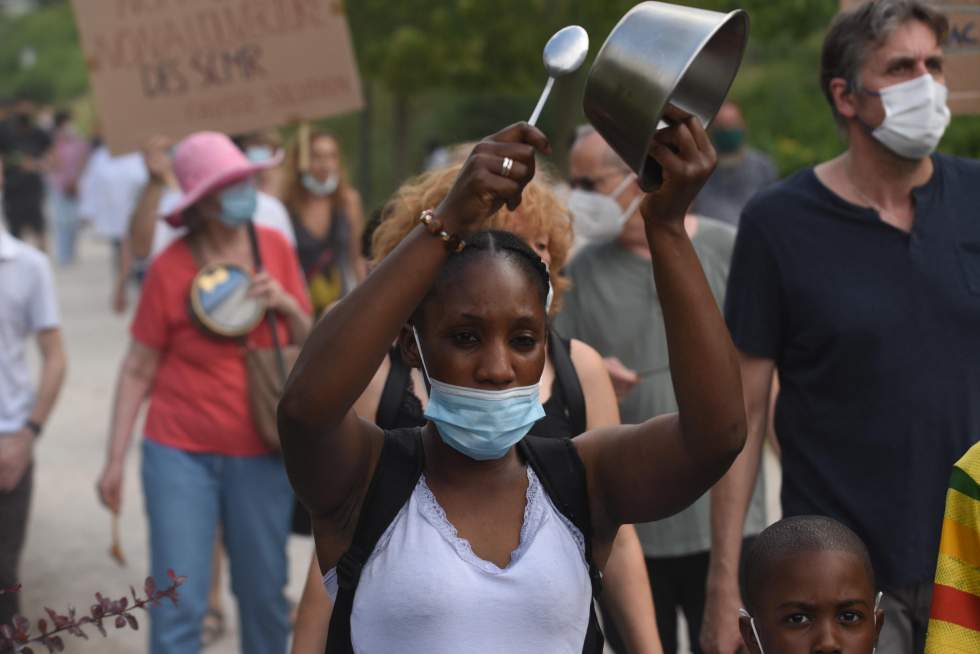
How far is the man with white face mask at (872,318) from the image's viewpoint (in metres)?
4.01

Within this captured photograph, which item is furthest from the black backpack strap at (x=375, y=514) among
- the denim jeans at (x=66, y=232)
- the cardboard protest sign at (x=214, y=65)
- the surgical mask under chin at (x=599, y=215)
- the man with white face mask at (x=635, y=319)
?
the denim jeans at (x=66, y=232)

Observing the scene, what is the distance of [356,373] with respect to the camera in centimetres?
256

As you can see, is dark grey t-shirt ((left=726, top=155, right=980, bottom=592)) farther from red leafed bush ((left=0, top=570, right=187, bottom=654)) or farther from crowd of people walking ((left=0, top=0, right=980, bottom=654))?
red leafed bush ((left=0, top=570, right=187, bottom=654))

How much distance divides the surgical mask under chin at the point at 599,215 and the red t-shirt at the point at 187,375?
1.49 metres

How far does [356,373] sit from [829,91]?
2261mm

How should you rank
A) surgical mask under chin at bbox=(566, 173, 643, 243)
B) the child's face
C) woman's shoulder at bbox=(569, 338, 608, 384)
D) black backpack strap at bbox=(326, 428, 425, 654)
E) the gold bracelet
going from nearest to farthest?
the gold bracelet
black backpack strap at bbox=(326, 428, 425, 654)
the child's face
woman's shoulder at bbox=(569, 338, 608, 384)
surgical mask under chin at bbox=(566, 173, 643, 243)

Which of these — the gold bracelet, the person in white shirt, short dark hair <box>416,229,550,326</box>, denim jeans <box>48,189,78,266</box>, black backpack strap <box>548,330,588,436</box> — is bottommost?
denim jeans <box>48,189,78,266</box>

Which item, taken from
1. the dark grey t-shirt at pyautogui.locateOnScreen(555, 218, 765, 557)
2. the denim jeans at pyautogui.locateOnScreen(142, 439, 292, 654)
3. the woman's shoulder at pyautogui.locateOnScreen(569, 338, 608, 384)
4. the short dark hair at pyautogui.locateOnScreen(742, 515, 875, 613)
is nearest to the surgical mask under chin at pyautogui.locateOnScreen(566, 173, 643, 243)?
the dark grey t-shirt at pyautogui.locateOnScreen(555, 218, 765, 557)

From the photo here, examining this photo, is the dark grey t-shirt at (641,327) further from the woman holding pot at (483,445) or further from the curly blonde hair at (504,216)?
the woman holding pot at (483,445)

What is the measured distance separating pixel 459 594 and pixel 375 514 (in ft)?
0.72

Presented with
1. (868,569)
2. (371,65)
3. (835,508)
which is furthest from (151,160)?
(371,65)

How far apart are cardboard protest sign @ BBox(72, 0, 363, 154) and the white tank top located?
14.2ft

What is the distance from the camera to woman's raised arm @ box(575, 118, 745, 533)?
8.20 ft

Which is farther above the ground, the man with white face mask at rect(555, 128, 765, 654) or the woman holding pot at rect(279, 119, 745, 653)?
the woman holding pot at rect(279, 119, 745, 653)
